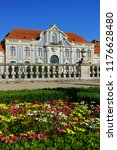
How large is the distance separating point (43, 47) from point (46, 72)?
42032mm

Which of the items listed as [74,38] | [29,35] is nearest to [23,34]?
[29,35]

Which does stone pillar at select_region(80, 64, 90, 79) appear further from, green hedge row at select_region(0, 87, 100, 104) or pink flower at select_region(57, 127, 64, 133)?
pink flower at select_region(57, 127, 64, 133)

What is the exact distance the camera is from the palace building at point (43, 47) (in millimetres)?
59062

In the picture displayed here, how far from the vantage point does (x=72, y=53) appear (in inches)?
2530

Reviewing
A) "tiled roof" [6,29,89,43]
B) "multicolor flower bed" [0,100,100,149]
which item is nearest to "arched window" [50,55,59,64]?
"tiled roof" [6,29,89,43]

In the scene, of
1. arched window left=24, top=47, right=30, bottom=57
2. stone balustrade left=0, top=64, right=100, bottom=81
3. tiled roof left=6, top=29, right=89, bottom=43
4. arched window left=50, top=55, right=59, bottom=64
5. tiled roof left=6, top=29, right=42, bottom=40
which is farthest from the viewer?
arched window left=50, top=55, right=59, bottom=64

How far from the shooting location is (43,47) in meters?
62.6

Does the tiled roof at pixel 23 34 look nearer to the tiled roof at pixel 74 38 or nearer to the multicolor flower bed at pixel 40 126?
the tiled roof at pixel 74 38

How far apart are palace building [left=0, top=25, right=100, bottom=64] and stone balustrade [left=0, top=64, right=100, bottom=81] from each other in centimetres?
A: 3595

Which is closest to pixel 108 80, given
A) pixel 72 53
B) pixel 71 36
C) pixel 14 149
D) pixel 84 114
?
pixel 14 149

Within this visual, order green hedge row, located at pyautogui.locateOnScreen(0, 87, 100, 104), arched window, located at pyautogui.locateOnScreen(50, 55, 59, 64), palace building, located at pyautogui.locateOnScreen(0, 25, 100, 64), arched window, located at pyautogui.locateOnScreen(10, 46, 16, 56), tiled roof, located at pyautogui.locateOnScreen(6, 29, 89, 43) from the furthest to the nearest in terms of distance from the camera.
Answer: arched window, located at pyautogui.locateOnScreen(50, 55, 59, 64), tiled roof, located at pyautogui.locateOnScreen(6, 29, 89, 43), palace building, located at pyautogui.locateOnScreen(0, 25, 100, 64), arched window, located at pyautogui.locateOnScreen(10, 46, 16, 56), green hedge row, located at pyautogui.locateOnScreen(0, 87, 100, 104)

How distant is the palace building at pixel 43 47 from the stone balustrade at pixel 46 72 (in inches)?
1415

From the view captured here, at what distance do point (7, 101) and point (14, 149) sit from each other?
5452 mm

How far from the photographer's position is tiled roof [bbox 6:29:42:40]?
61.5m
